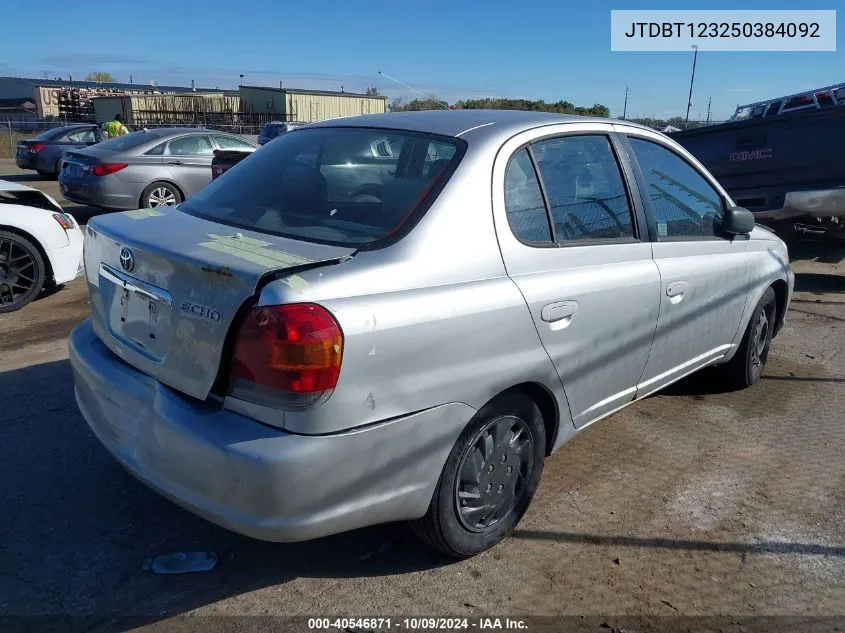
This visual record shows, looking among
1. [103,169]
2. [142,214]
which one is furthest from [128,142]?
[142,214]

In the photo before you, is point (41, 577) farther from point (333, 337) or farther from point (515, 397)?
point (515, 397)

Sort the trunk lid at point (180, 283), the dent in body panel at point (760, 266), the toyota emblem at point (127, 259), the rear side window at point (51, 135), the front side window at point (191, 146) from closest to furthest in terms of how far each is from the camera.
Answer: the trunk lid at point (180, 283) → the toyota emblem at point (127, 259) → the dent in body panel at point (760, 266) → the front side window at point (191, 146) → the rear side window at point (51, 135)

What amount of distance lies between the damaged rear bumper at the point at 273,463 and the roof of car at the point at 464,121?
124 cm

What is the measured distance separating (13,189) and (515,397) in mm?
5659

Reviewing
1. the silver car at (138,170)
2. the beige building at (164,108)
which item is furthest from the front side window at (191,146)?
the beige building at (164,108)

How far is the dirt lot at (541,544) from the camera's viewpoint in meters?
2.73

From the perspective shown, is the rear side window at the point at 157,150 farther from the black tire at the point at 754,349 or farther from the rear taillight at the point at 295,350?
the rear taillight at the point at 295,350

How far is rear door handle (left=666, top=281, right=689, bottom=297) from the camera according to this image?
367cm

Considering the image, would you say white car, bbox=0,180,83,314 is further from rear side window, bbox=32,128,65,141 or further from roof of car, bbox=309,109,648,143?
rear side window, bbox=32,128,65,141

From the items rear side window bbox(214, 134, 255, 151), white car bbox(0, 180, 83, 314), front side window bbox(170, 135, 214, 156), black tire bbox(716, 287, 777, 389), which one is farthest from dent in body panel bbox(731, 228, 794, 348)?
rear side window bbox(214, 134, 255, 151)

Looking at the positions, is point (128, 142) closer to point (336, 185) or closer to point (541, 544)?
point (336, 185)

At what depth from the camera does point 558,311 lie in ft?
9.78

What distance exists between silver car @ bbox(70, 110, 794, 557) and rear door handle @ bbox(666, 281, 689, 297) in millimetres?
28

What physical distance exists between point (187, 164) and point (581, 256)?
9870 mm
